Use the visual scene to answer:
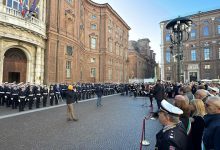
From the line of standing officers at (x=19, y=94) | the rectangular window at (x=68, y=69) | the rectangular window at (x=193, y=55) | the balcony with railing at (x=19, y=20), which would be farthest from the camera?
the rectangular window at (x=193, y=55)

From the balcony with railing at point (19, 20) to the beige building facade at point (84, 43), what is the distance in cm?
194

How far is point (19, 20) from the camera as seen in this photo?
1730 centimetres

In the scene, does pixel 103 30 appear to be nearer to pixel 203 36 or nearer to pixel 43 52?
pixel 43 52

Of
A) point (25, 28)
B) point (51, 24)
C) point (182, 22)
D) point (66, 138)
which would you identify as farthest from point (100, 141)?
point (51, 24)

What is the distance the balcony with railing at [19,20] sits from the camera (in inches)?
633

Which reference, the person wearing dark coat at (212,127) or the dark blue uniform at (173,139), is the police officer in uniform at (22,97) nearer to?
the dark blue uniform at (173,139)

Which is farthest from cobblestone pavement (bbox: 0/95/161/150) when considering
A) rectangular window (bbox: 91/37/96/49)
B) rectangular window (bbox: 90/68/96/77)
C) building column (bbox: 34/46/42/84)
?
rectangular window (bbox: 91/37/96/49)

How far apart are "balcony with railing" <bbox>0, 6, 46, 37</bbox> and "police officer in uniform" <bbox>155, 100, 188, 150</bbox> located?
58.9ft

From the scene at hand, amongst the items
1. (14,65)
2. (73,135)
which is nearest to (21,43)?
(14,65)

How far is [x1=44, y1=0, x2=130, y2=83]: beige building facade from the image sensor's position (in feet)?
73.9

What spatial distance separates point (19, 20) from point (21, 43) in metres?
2.44

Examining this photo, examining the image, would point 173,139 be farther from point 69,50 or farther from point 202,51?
point 202,51

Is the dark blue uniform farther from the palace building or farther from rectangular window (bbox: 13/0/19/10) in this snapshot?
rectangular window (bbox: 13/0/19/10)

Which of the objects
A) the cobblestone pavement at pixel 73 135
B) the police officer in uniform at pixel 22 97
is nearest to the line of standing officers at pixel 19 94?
the police officer in uniform at pixel 22 97
